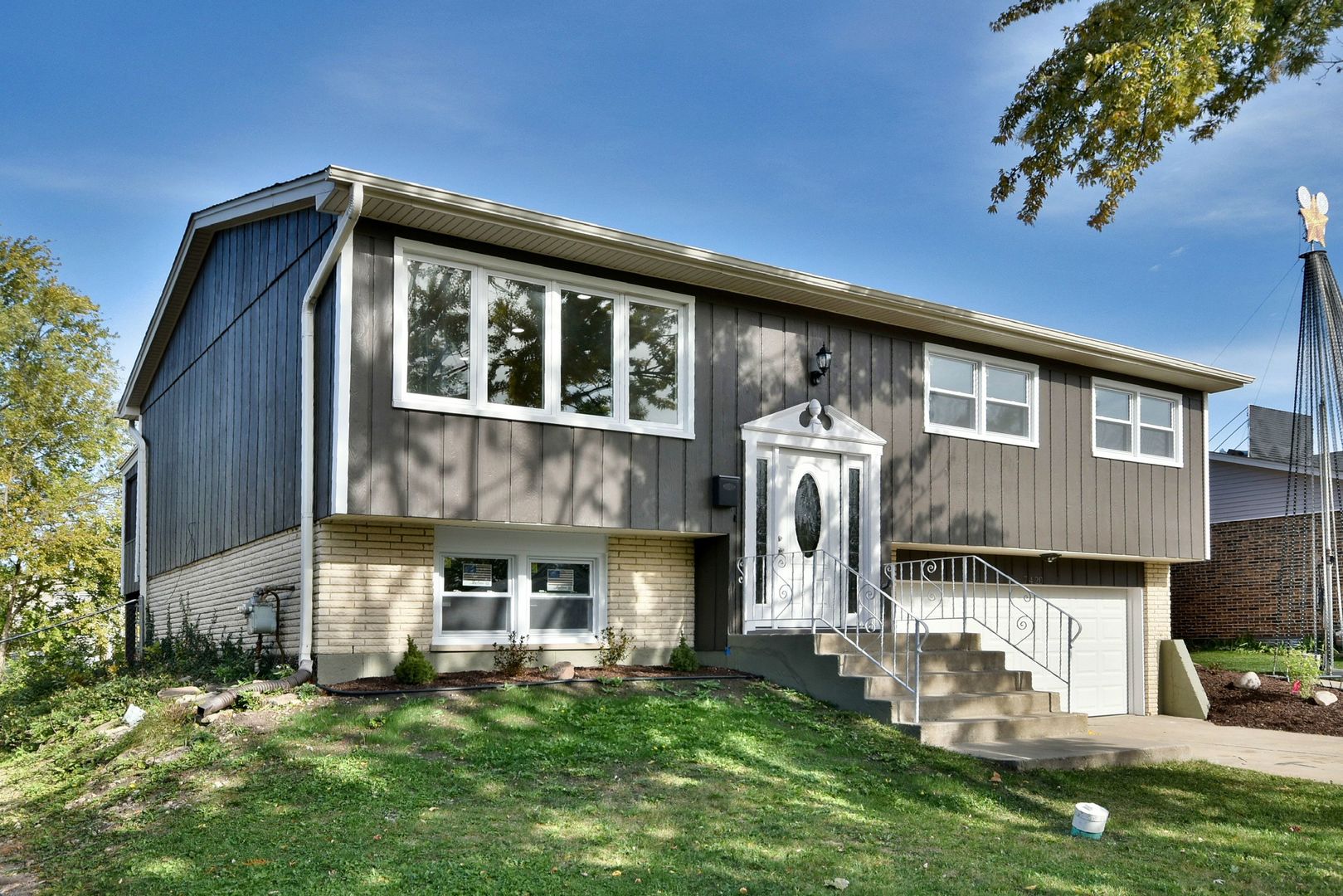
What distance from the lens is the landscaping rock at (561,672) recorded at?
10.2 meters

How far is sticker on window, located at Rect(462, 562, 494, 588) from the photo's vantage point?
1084 cm

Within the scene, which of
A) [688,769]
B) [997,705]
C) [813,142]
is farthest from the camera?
[813,142]

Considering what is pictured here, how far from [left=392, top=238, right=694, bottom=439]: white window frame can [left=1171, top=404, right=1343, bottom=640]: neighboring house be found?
13.7 meters

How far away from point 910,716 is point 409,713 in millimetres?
4420

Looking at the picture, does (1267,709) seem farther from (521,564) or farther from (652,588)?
(521,564)

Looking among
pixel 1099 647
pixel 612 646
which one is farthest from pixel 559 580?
pixel 1099 647

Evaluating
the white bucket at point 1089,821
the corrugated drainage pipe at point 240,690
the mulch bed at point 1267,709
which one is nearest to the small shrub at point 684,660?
the corrugated drainage pipe at point 240,690

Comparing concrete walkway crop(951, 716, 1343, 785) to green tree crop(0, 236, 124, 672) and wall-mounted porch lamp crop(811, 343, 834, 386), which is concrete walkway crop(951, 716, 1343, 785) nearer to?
wall-mounted porch lamp crop(811, 343, 834, 386)

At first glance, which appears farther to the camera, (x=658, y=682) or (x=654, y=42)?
(x=654, y=42)

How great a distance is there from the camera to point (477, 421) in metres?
10.1

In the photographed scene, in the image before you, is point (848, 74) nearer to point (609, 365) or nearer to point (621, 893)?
point (609, 365)

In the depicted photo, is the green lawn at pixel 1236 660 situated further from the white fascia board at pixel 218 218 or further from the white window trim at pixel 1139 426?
the white fascia board at pixel 218 218

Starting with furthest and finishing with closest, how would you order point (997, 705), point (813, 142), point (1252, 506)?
point (1252, 506)
point (813, 142)
point (997, 705)

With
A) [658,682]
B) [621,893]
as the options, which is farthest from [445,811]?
[658,682]
